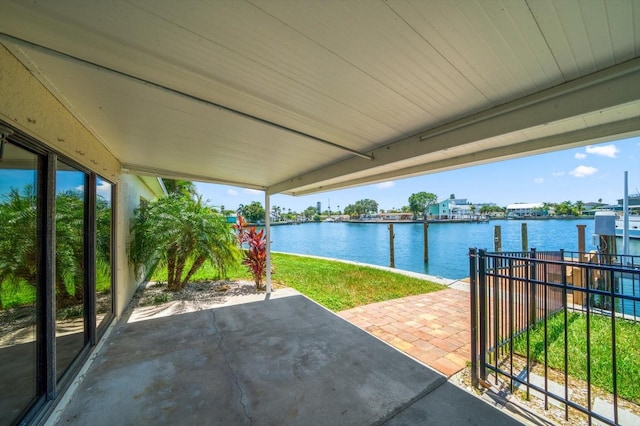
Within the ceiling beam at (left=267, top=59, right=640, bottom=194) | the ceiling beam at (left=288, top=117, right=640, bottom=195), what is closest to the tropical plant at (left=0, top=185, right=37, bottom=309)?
the ceiling beam at (left=267, top=59, right=640, bottom=194)

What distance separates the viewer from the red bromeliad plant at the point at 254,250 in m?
6.16

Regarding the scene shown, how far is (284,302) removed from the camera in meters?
5.00

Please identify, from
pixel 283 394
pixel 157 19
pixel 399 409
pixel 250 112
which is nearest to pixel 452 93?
pixel 250 112

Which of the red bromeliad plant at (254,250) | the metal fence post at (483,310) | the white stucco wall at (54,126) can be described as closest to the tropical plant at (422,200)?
the red bromeliad plant at (254,250)

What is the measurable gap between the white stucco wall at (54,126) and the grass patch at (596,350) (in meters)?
4.84

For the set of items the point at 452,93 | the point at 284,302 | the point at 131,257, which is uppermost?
the point at 452,93

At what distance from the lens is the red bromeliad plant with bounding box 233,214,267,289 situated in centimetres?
616

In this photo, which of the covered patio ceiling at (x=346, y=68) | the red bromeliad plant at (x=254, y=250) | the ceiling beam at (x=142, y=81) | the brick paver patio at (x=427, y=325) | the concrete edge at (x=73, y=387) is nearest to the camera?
the covered patio ceiling at (x=346, y=68)

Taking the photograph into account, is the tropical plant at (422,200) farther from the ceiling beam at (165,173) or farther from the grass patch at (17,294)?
the grass patch at (17,294)

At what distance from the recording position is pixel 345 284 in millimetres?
6562

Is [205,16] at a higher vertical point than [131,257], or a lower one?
higher

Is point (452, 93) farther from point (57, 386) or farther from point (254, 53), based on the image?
point (57, 386)

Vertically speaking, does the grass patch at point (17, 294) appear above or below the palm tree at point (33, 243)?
below

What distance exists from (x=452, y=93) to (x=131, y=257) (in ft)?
18.8
